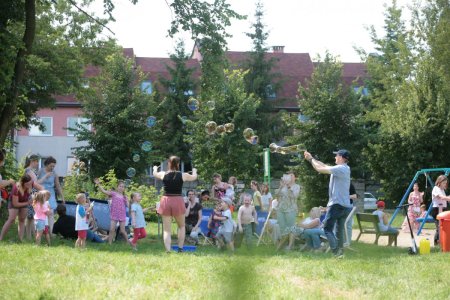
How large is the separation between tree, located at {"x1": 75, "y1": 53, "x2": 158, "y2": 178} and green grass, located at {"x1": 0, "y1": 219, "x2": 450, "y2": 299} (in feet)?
92.3

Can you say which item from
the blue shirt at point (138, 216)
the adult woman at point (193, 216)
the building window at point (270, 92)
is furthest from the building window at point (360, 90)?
the blue shirt at point (138, 216)

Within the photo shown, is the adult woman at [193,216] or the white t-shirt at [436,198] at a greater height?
the white t-shirt at [436,198]

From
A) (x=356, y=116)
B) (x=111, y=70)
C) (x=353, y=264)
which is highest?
(x=111, y=70)

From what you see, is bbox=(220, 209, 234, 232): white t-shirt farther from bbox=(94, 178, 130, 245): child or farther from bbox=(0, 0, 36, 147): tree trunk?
bbox=(0, 0, 36, 147): tree trunk

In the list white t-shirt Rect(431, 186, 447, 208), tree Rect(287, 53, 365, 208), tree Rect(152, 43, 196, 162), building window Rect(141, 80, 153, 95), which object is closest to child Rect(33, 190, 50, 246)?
white t-shirt Rect(431, 186, 447, 208)

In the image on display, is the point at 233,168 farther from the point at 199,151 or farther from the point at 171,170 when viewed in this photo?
the point at 171,170

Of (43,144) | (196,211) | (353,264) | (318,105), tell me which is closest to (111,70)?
(318,105)

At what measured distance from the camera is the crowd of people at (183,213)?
12086mm

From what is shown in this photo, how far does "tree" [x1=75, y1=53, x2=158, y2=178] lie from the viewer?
132ft

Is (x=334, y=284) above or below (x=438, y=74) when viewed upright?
below

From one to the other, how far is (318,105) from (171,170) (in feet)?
88.7

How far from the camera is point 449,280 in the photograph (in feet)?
29.7

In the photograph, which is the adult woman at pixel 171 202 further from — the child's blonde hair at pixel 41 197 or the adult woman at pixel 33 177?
the adult woman at pixel 33 177

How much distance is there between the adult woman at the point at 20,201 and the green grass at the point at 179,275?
163cm
